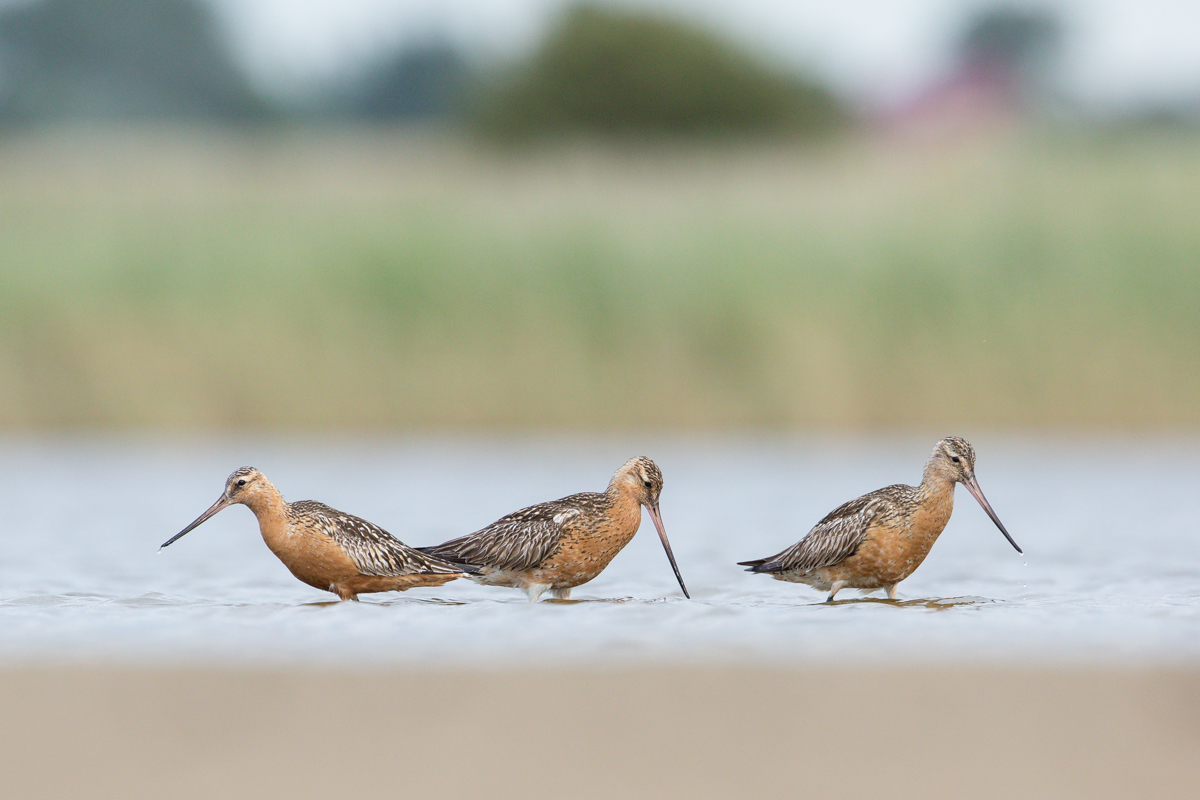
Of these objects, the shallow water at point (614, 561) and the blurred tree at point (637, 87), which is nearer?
the shallow water at point (614, 561)

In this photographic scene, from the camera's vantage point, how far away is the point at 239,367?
453 inches

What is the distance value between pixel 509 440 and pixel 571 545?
5.53m

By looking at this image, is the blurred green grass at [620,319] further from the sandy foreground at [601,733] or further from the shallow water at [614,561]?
the sandy foreground at [601,733]

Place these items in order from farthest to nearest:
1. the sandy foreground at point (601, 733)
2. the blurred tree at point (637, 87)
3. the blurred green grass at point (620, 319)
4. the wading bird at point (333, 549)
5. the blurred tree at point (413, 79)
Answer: the blurred tree at point (413, 79) → the blurred tree at point (637, 87) → the blurred green grass at point (620, 319) → the wading bird at point (333, 549) → the sandy foreground at point (601, 733)

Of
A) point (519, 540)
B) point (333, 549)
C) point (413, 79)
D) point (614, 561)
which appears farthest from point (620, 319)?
point (413, 79)

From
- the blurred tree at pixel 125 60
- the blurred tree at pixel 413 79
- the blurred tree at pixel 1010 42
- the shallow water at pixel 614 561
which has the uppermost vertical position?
the blurred tree at pixel 1010 42

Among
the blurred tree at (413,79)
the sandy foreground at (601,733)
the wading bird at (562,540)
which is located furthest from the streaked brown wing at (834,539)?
the blurred tree at (413,79)

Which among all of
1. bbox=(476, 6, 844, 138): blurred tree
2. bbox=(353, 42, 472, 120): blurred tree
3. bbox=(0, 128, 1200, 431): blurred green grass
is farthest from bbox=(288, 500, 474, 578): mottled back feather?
bbox=(353, 42, 472, 120): blurred tree

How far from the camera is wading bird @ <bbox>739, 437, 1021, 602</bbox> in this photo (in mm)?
5953

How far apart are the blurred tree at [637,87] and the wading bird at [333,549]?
25.7 m

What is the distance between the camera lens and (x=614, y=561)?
7.48 m

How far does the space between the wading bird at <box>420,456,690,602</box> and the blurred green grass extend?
5.23m

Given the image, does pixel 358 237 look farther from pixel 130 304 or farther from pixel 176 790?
pixel 176 790

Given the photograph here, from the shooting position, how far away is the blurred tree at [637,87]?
31266mm
